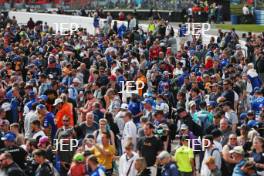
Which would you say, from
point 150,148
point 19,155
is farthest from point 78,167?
point 150,148

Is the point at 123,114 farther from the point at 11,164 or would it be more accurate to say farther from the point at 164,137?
the point at 11,164

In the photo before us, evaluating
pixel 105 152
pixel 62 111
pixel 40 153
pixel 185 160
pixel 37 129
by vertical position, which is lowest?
pixel 185 160

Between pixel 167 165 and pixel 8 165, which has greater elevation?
pixel 8 165

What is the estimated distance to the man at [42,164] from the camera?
1284 centimetres

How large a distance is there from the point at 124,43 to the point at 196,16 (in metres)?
21.3

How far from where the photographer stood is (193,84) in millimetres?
20250

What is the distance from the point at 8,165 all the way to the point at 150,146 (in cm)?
329

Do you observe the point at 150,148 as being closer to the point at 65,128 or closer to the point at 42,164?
the point at 65,128

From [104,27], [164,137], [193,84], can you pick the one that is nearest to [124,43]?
[104,27]

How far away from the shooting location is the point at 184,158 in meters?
14.2

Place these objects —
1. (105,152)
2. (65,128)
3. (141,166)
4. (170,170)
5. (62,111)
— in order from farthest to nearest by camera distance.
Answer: (62,111)
(65,128)
(105,152)
(141,166)
(170,170)

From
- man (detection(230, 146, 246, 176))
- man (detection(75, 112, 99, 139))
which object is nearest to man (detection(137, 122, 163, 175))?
man (detection(75, 112, 99, 139))

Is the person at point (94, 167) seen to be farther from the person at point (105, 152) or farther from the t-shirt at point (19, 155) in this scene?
the t-shirt at point (19, 155)

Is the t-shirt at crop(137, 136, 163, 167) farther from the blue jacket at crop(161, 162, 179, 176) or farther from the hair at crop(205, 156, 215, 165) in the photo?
the hair at crop(205, 156, 215, 165)
